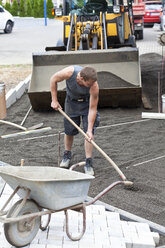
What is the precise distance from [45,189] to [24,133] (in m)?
4.51

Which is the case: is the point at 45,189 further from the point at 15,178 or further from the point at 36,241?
the point at 36,241

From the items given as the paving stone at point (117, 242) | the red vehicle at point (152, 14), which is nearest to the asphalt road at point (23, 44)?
the red vehicle at point (152, 14)

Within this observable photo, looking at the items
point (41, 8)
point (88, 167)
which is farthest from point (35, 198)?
point (41, 8)

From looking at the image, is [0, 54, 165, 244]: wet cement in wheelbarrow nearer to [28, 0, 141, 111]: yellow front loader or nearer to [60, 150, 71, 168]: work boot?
[60, 150, 71, 168]: work boot

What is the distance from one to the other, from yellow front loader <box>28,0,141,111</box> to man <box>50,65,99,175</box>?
124 inches

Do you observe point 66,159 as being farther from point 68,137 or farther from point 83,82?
point 83,82

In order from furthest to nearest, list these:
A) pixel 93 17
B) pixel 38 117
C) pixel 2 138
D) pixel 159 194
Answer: pixel 93 17, pixel 38 117, pixel 2 138, pixel 159 194

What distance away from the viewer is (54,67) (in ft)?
34.0

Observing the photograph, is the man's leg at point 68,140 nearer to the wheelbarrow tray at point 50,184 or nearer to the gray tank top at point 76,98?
the gray tank top at point 76,98

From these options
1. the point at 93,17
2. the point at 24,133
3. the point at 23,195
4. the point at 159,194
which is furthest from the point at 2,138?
the point at 93,17

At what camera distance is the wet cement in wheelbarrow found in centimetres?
562

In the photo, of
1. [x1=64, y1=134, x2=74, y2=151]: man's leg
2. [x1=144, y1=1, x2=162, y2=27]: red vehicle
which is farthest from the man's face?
[x1=144, y1=1, x2=162, y2=27]: red vehicle

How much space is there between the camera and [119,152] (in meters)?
7.43

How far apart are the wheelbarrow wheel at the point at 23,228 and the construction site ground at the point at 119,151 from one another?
129cm
